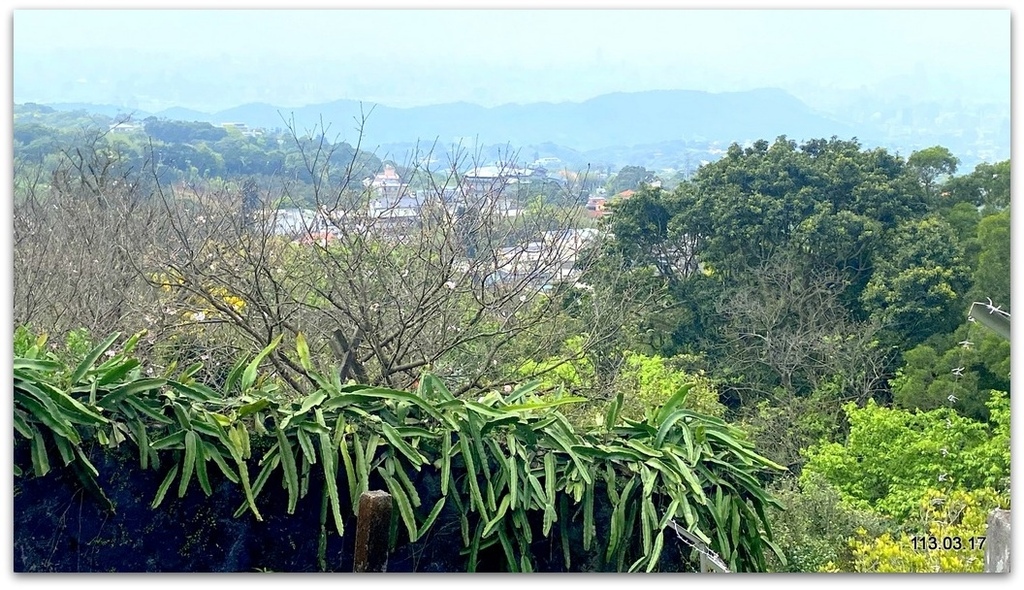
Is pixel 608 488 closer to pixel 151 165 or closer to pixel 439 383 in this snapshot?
pixel 439 383

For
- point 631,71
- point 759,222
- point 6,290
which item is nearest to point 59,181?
point 6,290

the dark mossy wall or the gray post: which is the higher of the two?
the dark mossy wall

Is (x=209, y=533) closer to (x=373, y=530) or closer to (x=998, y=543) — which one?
(x=373, y=530)

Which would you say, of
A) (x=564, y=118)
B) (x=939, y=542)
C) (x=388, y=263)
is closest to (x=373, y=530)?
(x=939, y=542)

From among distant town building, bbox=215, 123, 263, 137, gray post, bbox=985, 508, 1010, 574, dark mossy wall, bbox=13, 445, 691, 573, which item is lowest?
gray post, bbox=985, 508, 1010, 574

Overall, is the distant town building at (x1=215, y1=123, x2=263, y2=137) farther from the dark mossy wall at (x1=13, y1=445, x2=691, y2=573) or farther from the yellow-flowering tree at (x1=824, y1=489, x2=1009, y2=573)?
the yellow-flowering tree at (x1=824, y1=489, x2=1009, y2=573)

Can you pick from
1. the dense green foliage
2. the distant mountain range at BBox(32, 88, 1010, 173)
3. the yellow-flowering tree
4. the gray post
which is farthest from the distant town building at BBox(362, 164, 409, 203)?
the gray post
